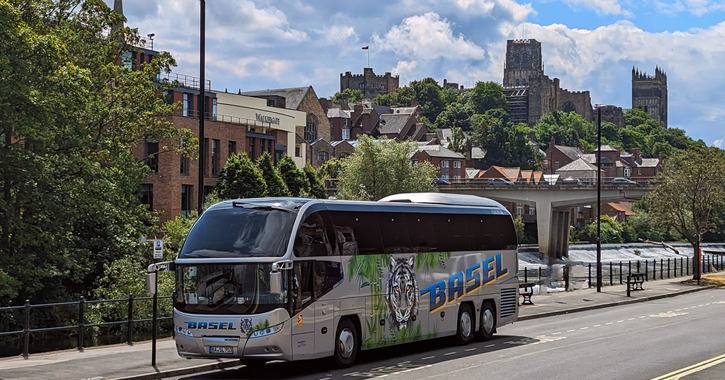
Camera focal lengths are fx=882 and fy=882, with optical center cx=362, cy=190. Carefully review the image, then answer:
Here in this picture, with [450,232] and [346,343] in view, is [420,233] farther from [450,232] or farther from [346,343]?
[346,343]

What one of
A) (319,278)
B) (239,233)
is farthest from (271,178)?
(239,233)

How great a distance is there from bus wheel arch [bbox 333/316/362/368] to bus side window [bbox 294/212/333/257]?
147 centimetres

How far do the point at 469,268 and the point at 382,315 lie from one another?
402 centimetres

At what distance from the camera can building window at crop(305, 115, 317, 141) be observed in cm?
12219

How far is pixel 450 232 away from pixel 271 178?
40599mm

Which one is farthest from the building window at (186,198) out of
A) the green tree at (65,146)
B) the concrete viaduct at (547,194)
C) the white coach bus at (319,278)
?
the white coach bus at (319,278)

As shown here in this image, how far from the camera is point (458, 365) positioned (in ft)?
55.5

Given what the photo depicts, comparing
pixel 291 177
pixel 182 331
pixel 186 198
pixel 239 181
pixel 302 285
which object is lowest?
pixel 182 331

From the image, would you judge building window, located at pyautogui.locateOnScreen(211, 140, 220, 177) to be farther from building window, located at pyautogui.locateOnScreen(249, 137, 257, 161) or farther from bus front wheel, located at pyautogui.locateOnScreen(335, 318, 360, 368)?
bus front wheel, located at pyautogui.locateOnScreen(335, 318, 360, 368)

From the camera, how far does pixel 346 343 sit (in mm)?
16828

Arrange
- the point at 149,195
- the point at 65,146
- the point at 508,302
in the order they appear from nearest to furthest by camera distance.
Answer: the point at 508,302 → the point at 65,146 → the point at 149,195

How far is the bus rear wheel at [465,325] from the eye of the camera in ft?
68.7

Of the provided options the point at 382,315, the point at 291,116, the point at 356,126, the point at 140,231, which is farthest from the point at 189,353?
the point at 356,126

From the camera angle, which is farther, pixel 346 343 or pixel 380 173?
pixel 380 173
